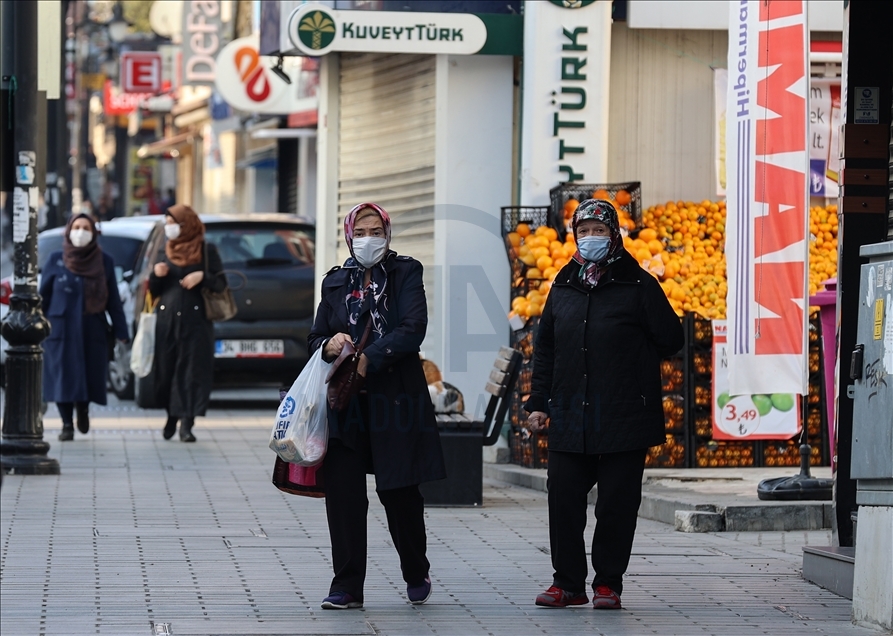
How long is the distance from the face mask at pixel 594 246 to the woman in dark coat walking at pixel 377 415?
28.0 inches

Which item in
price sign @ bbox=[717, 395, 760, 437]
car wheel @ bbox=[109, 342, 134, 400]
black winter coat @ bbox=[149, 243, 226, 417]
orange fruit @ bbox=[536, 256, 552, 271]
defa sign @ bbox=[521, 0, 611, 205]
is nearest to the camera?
price sign @ bbox=[717, 395, 760, 437]

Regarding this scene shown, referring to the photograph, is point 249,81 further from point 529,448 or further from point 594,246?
point 594,246

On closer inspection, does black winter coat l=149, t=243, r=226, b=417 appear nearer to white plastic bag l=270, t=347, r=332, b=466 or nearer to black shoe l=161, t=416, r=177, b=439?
black shoe l=161, t=416, r=177, b=439

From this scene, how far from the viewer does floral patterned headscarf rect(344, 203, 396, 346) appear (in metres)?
7.16

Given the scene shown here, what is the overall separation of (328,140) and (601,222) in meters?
8.48

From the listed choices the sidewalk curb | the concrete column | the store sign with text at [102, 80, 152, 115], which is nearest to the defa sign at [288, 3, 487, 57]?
the concrete column

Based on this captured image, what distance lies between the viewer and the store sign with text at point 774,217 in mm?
9773

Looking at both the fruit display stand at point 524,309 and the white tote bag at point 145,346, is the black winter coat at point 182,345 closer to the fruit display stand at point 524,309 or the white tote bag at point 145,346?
the white tote bag at point 145,346

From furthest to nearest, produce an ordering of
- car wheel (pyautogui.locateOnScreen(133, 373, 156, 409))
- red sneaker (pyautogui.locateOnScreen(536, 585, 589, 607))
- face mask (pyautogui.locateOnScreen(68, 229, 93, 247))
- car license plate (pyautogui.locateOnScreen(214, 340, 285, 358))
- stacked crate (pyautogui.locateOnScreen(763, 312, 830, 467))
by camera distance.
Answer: car license plate (pyautogui.locateOnScreen(214, 340, 285, 358)), car wheel (pyautogui.locateOnScreen(133, 373, 156, 409)), face mask (pyautogui.locateOnScreen(68, 229, 93, 247)), stacked crate (pyautogui.locateOnScreen(763, 312, 830, 467)), red sneaker (pyautogui.locateOnScreen(536, 585, 589, 607))

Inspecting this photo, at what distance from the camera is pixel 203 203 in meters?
43.9

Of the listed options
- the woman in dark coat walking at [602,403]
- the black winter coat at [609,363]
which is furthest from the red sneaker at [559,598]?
the black winter coat at [609,363]

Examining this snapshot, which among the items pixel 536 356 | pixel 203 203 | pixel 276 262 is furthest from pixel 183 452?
pixel 203 203

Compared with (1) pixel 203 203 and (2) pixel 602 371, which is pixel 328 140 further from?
(1) pixel 203 203

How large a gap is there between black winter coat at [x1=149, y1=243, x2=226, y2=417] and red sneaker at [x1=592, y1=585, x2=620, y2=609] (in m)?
7.18
